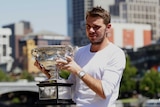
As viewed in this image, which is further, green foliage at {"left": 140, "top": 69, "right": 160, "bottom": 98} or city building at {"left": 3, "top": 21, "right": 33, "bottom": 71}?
city building at {"left": 3, "top": 21, "right": 33, "bottom": 71}

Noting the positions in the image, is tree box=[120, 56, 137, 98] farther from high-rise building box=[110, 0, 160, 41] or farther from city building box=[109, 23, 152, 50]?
high-rise building box=[110, 0, 160, 41]

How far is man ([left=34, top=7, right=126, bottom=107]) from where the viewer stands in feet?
7.13

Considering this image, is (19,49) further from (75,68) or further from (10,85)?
(75,68)

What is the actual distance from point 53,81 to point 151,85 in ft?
152

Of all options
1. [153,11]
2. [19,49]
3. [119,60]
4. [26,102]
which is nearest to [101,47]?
[119,60]

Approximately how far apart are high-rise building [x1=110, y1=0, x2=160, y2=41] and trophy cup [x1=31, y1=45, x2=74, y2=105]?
85.5 m

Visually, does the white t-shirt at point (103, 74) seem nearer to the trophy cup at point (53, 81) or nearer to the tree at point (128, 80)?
the trophy cup at point (53, 81)

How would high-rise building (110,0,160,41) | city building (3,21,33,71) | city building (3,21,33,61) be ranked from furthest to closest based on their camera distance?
1. high-rise building (110,0,160,41)
2. city building (3,21,33,61)
3. city building (3,21,33,71)

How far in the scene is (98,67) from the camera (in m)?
2.23

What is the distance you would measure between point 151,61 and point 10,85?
71.2ft

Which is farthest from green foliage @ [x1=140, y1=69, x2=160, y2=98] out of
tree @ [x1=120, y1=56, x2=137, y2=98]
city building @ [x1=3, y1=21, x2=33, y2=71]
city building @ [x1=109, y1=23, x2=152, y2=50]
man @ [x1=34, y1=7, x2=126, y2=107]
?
man @ [x1=34, y1=7, x2=126, y2=107]

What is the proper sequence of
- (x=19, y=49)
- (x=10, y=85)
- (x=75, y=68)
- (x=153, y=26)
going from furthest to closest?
(x=153, y=26)
(x=19, y=49)
(x=10, y=85)
(x=75, y=68)

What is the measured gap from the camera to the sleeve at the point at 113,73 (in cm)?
219

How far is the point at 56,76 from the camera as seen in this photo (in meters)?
2.24
